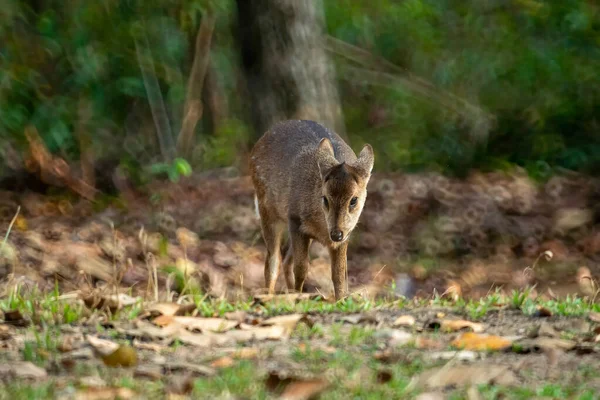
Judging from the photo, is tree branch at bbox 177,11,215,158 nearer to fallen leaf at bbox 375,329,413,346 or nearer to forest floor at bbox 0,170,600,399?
forest floor at bbox 0,170,600,399

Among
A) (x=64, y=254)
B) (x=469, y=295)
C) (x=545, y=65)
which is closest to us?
(x=64, y=254)

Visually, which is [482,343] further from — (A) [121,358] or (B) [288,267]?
(B) [288,267]

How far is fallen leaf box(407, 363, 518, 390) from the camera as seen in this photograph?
367 cm

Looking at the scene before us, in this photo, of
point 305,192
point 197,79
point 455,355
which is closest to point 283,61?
point 197,79

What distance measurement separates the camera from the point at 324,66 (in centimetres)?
1056

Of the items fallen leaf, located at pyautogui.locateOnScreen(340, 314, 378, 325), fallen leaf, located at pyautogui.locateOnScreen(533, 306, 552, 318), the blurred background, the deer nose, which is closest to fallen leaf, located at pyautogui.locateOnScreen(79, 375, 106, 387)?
fallen leaf, located at pyautogui.locateOnScreen(340, 314, 378, 325)

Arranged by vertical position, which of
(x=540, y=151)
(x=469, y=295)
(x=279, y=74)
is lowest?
(x=469, y=295)

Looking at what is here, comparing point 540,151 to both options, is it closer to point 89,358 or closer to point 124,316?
point 124,316

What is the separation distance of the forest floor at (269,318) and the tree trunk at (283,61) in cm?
110

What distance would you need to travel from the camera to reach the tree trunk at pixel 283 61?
1026 cm

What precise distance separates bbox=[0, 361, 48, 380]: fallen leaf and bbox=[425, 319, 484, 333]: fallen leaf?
1834mm

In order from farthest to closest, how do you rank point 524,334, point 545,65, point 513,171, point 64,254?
point 545,65
point 513,171
point 64,254
point 524,334

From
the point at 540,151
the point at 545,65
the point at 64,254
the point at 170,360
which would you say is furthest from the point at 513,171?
the point at 170,360

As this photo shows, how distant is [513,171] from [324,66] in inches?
92.3
